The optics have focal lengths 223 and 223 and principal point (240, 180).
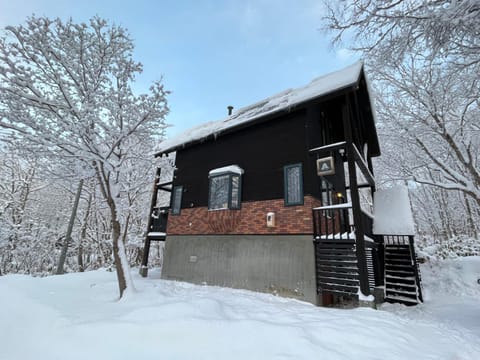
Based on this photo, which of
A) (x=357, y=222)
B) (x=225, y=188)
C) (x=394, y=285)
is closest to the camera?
(x=357, y=222)

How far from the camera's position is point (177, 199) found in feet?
30.9

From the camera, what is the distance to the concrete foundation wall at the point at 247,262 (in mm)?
5777

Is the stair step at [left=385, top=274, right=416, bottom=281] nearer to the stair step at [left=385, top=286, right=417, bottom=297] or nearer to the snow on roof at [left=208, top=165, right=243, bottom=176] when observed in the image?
the stair step at [left=385, top=286, right=417, bottom=297]

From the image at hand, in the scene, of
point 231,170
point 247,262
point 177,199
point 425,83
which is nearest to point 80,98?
point 231,170

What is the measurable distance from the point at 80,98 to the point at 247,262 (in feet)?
19.7

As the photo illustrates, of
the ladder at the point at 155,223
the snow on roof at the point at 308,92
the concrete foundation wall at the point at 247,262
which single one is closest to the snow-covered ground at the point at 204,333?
the concrete foundation wall at the point at 247,262

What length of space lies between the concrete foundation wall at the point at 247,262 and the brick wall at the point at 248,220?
19cm

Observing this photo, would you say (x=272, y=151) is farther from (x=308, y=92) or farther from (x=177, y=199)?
(x=177, y=199)

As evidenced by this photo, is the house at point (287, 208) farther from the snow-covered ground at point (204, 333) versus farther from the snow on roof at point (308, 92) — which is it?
the snow-covered ground at point (204, 333)

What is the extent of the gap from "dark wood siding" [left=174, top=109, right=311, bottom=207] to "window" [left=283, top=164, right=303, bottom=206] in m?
0.17

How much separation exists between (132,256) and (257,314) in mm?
14986

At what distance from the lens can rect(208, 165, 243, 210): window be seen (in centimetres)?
737

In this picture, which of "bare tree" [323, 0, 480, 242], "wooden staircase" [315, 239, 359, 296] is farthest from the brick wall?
"bare tree" [323, 0, 480, 242]

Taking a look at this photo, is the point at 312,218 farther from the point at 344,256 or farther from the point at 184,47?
the point at 184,47
